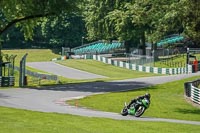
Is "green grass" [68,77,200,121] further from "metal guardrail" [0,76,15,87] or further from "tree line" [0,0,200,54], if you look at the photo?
"metal guardrail" [0,76,15,87]

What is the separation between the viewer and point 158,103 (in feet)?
104

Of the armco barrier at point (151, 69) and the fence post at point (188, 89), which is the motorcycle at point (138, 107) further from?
the armco barrier at point (151, 69)

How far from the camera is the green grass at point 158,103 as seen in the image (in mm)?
27327

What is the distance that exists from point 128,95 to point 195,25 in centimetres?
842

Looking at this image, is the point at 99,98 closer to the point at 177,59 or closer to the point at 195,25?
the point at 195,25

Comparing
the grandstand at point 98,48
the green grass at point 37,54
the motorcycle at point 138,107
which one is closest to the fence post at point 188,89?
the motorcycle at point 138,107

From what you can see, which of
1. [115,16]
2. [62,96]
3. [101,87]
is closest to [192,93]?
[62,96]

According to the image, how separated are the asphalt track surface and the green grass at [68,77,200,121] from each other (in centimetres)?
152

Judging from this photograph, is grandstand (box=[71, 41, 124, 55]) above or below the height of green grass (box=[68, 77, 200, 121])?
above

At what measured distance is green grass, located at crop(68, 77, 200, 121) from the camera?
2733 centimetres

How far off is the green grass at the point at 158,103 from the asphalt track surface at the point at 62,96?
152 cm

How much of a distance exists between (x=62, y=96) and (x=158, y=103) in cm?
727

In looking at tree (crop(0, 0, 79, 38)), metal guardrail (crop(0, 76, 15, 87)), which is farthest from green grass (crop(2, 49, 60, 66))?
metal guardrail (crop(0, 76, 15, 87))

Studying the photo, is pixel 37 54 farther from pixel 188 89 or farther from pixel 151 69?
pixel 188 89
